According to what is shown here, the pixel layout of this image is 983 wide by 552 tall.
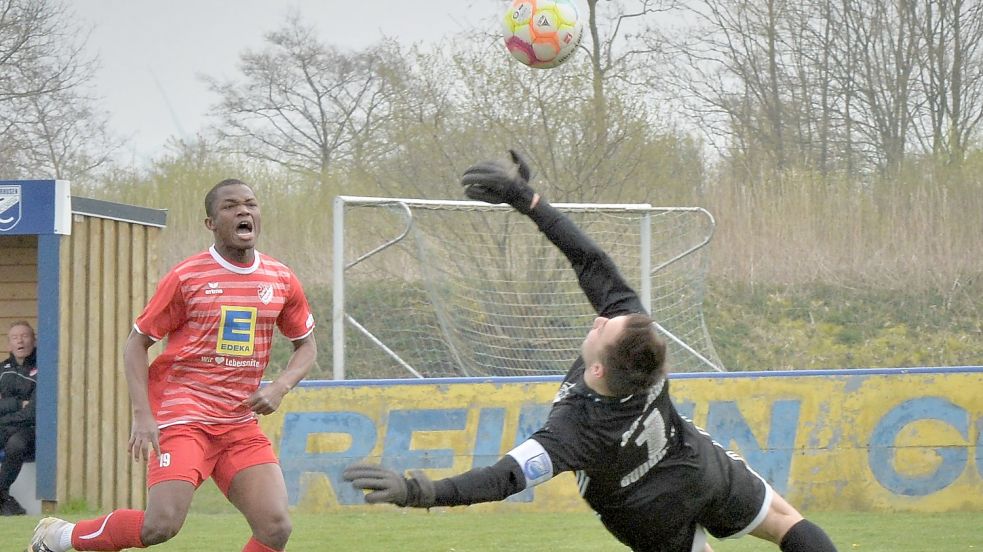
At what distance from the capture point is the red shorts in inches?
230

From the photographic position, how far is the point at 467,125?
19.1m

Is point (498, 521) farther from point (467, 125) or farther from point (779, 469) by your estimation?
point (467, 125)

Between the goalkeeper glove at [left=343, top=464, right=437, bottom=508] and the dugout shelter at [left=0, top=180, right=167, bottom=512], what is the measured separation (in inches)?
306

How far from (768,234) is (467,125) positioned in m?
5.60

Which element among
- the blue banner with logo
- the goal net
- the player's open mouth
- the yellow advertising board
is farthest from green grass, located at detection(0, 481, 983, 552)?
the goal net

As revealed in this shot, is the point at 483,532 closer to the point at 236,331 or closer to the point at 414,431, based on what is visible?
the point at 414,431

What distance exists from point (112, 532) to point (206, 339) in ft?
3.12

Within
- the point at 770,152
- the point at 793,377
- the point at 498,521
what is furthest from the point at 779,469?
the point at 770,152

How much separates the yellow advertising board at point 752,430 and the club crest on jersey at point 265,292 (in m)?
4.73

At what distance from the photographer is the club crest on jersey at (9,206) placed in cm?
1098

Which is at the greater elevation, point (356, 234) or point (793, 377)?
point (356, 234)

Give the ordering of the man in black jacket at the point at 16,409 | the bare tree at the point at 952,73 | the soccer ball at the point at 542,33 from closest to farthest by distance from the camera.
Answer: the soccer ball at the point at 542,33, the man in black jacket at the point at 16,409, the bare tree at the point at 952,73

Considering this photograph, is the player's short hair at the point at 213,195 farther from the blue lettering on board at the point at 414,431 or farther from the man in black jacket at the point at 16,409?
the man in black jacket at the point at 16,409

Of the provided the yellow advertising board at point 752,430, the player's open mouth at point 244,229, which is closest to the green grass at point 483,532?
the yellow advertising board at point 752,430
